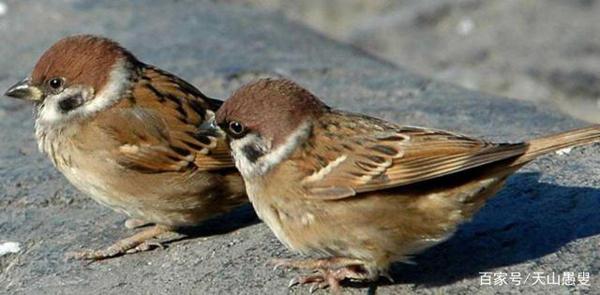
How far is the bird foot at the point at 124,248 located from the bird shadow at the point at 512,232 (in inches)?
52.2

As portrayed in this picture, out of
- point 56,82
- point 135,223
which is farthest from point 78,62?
point 135,223

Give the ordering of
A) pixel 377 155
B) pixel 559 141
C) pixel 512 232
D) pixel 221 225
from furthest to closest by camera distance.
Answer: pixel 221 225 → pixel 512 232 → pixel 377 155 → pixel 559 141

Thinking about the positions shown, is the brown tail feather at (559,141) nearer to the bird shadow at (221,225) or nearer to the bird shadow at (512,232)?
the bird shadow at (512,232)

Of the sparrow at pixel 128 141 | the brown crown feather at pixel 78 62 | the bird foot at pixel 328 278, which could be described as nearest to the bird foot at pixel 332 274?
the bird foot at pixel 328 278

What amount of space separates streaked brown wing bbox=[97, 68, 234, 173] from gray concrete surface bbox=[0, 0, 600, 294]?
0.40 metres

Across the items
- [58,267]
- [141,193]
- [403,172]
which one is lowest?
[58,267]

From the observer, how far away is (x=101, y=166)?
6.39 meters

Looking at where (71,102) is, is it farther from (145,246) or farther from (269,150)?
(269,150)

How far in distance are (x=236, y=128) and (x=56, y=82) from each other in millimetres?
1252

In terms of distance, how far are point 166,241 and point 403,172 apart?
5.19 ft

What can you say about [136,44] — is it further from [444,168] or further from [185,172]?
[444,168]

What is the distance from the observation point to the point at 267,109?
18.8 ft

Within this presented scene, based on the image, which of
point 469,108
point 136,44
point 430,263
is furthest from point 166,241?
point 136,44

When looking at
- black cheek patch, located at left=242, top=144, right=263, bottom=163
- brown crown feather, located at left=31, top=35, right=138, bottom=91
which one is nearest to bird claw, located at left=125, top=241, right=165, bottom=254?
brown crown feather, located at left=31, top=35, right=138, bottom=91
